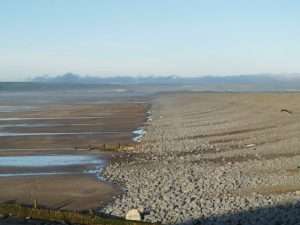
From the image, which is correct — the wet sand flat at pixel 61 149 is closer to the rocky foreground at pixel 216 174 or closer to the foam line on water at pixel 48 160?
the foam line on water at pixel 48 160

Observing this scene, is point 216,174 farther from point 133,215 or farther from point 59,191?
point 133,215

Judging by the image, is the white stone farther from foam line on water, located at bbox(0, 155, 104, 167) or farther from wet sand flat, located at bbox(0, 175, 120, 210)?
foam line on water, located at bbox(0, 155, 104, 167)

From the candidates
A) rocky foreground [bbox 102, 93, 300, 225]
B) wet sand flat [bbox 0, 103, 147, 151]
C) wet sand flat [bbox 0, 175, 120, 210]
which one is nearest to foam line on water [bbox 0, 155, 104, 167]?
rocky foreground [bbox 102, 93, 300, 225]

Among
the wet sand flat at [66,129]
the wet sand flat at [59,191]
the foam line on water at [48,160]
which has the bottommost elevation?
the wet sand flat at [66,129]

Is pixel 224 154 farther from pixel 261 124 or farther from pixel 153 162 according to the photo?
pixel 261 124

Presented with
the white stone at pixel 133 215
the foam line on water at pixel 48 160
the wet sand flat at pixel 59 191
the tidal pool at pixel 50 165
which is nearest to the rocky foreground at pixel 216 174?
the white stone at pixel 133 215

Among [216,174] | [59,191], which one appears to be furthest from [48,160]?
[216,174]
